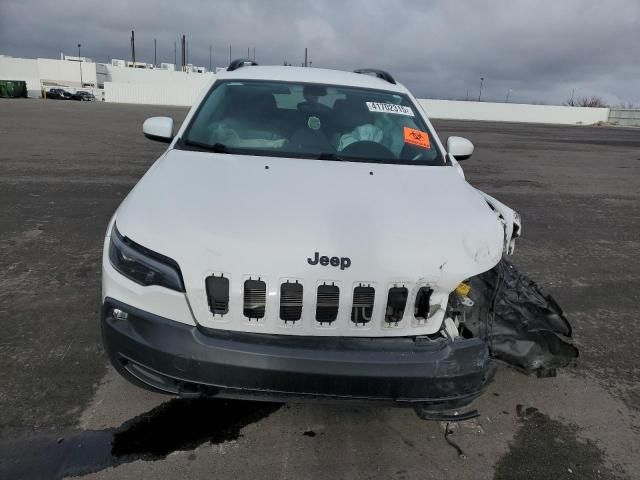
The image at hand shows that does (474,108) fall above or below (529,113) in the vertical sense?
above

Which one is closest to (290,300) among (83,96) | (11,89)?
(11,89)

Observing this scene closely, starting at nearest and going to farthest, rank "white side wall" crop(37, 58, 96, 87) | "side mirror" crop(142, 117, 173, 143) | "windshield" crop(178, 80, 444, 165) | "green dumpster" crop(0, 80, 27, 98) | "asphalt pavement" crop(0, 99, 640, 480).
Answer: "asphalt pavement" crop(0, 99, 640, 480) < "windshield" crop(178, 80, 444, 165) < "side mirror" crop(142, 117, 173, 143) < "green dumpster" crop(0, 80, 27, 98) < "white side wall" crop(37, 58, 96, 87)

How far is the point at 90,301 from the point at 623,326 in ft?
13.6

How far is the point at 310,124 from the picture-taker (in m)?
3.57

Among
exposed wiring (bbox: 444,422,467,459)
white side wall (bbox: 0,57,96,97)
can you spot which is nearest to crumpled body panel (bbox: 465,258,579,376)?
exposed wiring (bbox: 444,422,467,459)

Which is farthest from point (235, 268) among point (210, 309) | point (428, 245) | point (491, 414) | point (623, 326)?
point (623, 326)

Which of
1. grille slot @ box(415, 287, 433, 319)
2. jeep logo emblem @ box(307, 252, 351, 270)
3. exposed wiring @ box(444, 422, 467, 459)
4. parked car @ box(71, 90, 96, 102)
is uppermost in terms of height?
parked car @ box(71, 90, 96, 102)

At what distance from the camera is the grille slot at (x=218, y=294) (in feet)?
6.93

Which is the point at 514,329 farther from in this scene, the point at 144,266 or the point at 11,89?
the point at 11,89

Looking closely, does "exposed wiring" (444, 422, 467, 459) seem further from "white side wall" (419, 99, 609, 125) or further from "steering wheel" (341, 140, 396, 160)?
"white side wall" (419, 99, 609, 125)

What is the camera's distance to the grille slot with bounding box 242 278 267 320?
6.90 ft

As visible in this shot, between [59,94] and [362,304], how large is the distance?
63.3 m

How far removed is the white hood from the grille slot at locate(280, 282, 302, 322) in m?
0.04

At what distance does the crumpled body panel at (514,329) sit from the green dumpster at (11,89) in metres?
58.8
